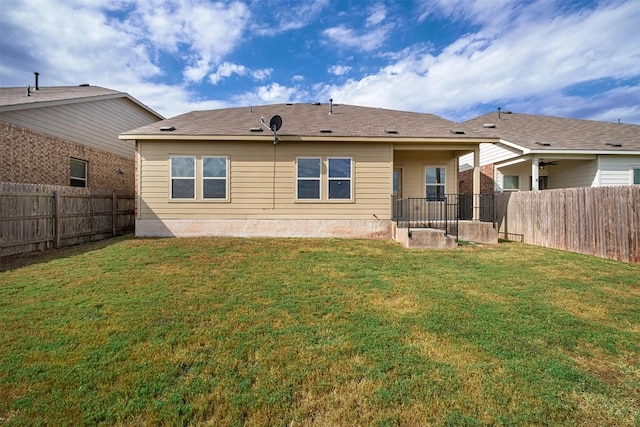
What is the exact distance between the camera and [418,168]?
11.4 m

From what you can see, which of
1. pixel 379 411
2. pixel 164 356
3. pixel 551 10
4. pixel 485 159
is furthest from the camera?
pixel 485 159

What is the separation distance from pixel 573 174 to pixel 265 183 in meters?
13.7

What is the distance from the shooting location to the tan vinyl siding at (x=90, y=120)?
9695 mm

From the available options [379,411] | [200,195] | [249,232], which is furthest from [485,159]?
[379,411]

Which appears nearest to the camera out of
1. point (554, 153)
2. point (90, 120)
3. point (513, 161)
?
point (554, 153)

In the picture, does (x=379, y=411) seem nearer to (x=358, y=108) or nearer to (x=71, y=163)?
(x=358, y=108)

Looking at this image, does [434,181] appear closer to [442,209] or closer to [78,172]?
[442,209]

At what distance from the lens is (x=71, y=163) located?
1119 cm

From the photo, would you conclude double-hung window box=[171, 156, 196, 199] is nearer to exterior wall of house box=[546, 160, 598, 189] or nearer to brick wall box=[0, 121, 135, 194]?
brick wall box=[0, 121, 135, 194]

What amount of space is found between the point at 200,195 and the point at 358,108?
8.12 m

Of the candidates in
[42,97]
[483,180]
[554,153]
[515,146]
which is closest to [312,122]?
[515,146]

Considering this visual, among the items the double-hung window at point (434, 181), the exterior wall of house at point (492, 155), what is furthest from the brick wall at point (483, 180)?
the double-hung window at point (434, 181)

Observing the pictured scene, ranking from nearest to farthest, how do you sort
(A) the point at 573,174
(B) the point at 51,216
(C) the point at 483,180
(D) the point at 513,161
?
1. (B) the point at 51,216
2. (D) the point at 513,161
3. (A) the point at 573,174
4. (C) the point at 483,180

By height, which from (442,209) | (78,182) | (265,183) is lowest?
(442,209)
